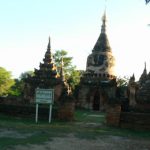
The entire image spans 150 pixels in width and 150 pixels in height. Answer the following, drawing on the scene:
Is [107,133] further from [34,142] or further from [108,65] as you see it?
[108,65]

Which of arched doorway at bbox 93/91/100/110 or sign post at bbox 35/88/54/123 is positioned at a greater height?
arched doorway at bbox 93/91/100/110

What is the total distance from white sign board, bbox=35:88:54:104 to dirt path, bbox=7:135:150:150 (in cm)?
573

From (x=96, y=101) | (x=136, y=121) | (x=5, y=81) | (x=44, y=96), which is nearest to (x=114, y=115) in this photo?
(x=136, y=121)

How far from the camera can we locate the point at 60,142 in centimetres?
1149

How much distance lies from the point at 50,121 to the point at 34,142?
714 centimetres

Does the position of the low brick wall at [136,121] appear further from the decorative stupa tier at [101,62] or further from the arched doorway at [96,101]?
the decorative stupa tier at [101,62]

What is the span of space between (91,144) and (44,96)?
7.49 metres

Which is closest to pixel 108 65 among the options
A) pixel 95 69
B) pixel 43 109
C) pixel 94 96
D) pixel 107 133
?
pixel 95 69

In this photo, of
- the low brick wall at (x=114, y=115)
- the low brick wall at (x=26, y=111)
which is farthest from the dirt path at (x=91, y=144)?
the low brick wall at (x=26, y=111)

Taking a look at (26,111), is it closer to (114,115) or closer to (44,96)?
(44,96)

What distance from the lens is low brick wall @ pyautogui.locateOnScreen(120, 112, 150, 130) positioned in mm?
17109

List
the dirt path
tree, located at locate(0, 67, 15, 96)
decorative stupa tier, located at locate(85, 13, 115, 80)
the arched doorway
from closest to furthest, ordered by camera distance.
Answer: the dirt path → the arched doorway → decorative stupa tier, located at locate(85, 13, 115, 80) → tree, located at locate(0, 67, 15, 96)

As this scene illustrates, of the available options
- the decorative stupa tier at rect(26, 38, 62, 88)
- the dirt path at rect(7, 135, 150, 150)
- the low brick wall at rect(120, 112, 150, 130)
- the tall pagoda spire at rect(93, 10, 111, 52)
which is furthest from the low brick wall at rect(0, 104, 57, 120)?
the tall pagoda spire at rect(93, 10, 111, 52)

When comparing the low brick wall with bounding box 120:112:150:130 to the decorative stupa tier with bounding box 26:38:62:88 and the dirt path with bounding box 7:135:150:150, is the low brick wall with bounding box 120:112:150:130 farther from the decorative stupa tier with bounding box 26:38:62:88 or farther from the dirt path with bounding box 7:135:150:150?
the decorative stupa tier with bounding box 26:38:62:88
